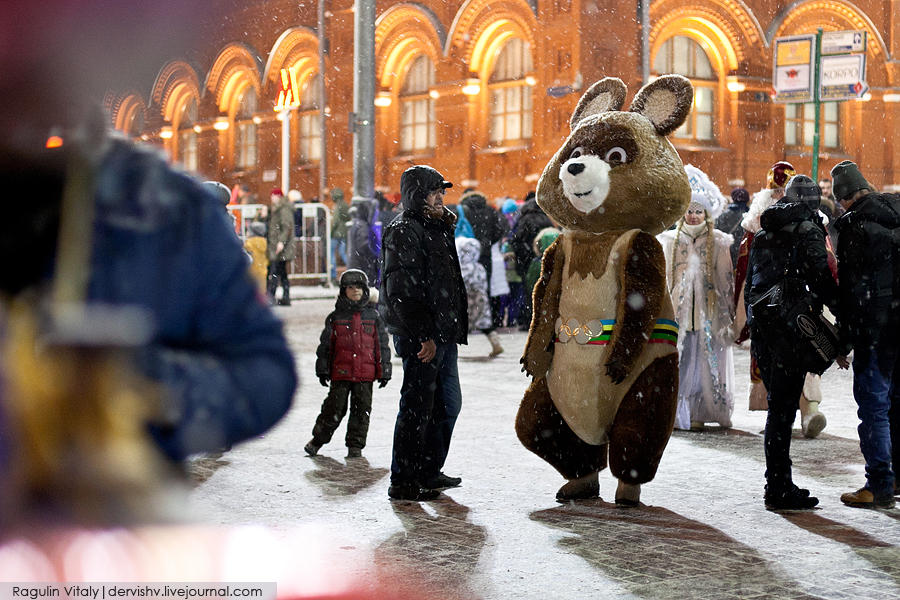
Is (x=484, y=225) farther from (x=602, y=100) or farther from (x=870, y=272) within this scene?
(x=870, y=272)

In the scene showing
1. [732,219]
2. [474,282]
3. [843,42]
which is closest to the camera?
[732,219]

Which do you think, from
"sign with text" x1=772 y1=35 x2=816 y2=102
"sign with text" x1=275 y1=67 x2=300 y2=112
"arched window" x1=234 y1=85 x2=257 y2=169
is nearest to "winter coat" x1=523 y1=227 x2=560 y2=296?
"sign with text" x1=772 y1=35 x2=816 y2=102

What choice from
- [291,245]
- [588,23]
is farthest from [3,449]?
[588,23]

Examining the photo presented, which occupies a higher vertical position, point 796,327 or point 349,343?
point 796,327

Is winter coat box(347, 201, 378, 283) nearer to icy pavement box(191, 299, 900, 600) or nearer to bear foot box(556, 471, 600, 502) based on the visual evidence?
icy pavement box(191, 299, 900, 600)

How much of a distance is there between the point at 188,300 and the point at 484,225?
1486 cm

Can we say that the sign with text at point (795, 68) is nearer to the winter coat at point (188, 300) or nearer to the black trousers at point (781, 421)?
the black trousers at point (781, 421)

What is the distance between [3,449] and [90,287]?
18cm

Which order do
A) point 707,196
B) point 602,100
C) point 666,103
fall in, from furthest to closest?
point 707,196, point 602,100, point 666,103

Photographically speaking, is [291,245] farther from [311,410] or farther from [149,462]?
[149,462]

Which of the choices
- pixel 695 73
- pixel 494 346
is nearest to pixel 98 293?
pixel 494 346

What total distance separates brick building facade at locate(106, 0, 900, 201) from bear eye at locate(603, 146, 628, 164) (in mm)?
16813

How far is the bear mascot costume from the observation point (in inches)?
253

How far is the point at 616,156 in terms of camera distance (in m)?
6.71
